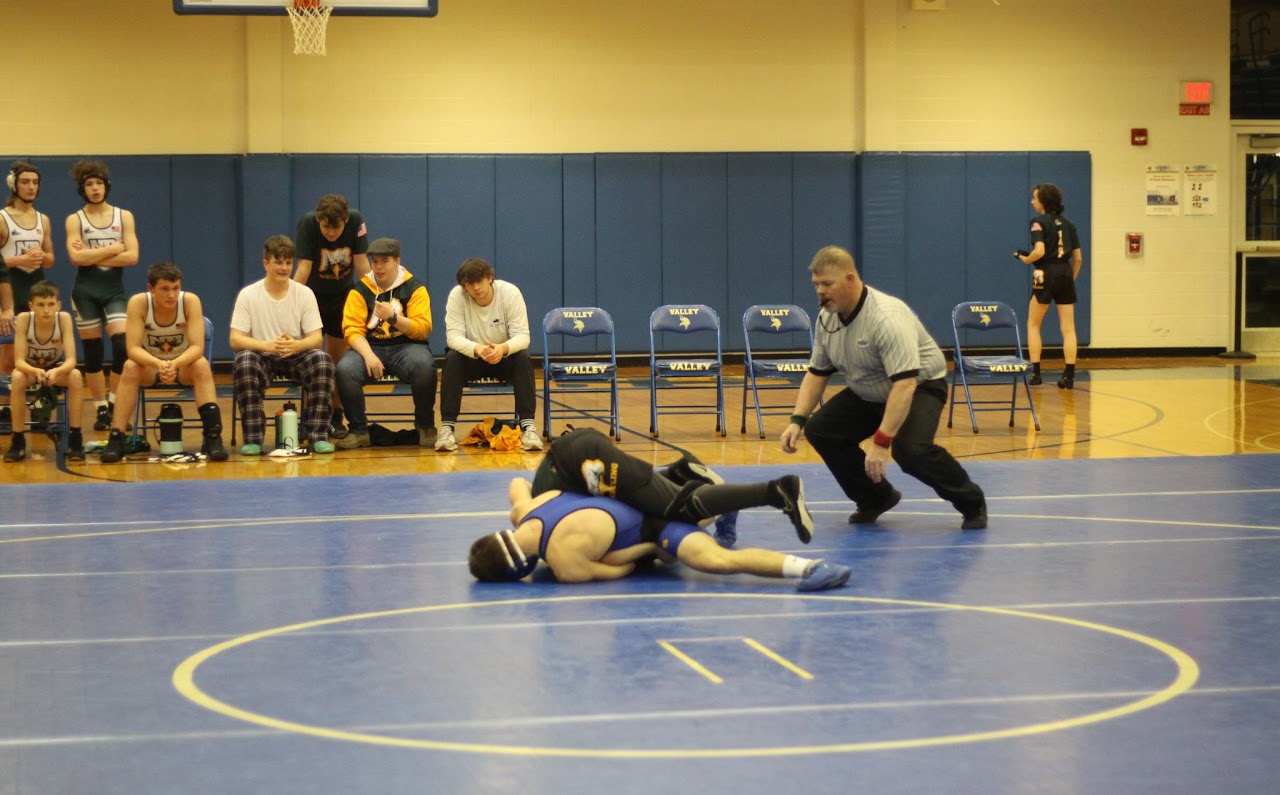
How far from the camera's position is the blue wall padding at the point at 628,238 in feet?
54.3

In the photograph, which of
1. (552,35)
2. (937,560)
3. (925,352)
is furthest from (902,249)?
(937,560)

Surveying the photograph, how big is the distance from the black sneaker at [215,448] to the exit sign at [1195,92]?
12.6m

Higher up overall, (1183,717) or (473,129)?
(473,129)

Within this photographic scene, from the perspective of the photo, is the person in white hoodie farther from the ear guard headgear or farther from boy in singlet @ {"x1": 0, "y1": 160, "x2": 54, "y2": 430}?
the ear guard headgear

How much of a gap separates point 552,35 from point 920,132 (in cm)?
437

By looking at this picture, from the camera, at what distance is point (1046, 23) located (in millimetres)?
17250

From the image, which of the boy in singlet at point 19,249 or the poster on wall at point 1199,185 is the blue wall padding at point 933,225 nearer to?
the poster on wall at point 1199,185

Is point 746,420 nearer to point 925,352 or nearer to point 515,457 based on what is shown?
point 515,457

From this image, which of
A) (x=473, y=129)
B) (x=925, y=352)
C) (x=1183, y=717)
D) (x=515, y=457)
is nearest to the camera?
(x=1183, y=717)

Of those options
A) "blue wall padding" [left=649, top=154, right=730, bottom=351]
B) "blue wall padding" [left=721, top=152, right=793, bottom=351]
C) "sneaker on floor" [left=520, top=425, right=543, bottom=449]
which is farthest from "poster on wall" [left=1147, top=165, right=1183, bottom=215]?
"sneaker on floor" [left=520, top=425, right=543, bottom=449]

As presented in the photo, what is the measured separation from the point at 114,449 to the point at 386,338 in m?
1.96

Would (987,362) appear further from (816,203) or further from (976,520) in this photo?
(816,203)

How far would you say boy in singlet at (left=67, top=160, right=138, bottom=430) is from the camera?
396 inches

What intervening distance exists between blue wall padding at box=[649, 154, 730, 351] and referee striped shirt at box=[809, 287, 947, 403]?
Answer: 975cm
